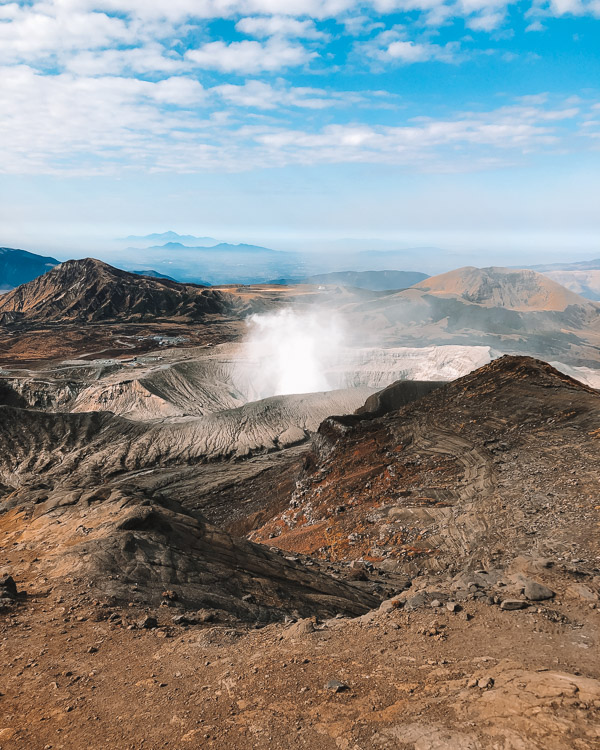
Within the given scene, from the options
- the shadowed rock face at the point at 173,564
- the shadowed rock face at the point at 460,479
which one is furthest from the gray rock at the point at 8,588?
the shadowed rock face at the point at 460,479

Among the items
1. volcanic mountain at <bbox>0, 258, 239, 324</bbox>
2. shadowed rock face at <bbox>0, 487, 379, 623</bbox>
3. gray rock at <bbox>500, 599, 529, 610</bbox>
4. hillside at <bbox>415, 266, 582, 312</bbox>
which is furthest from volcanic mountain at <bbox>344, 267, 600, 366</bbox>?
gray rock at <bbox>500, 599, 529, 610</bbox>

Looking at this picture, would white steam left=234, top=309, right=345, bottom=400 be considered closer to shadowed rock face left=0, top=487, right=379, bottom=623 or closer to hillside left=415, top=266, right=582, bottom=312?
shadowed rock face left=0, top=487, right=379, bottom=623

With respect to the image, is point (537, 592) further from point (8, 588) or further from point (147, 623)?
point (8, 588)

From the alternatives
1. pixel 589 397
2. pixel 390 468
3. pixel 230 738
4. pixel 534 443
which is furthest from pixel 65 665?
pixel 589 397

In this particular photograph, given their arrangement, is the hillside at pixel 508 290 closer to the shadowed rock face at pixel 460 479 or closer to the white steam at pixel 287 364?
the white steam at pixel 287 364

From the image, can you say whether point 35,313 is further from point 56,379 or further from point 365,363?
point 365,363

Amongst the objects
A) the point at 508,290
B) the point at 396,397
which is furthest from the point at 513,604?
the point at 508,290

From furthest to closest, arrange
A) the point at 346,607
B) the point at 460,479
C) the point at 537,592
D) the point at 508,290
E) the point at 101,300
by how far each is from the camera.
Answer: the point at 508,290, the point at 101,300, the point at 460,479, the point at 346,607, the point at 537,592
